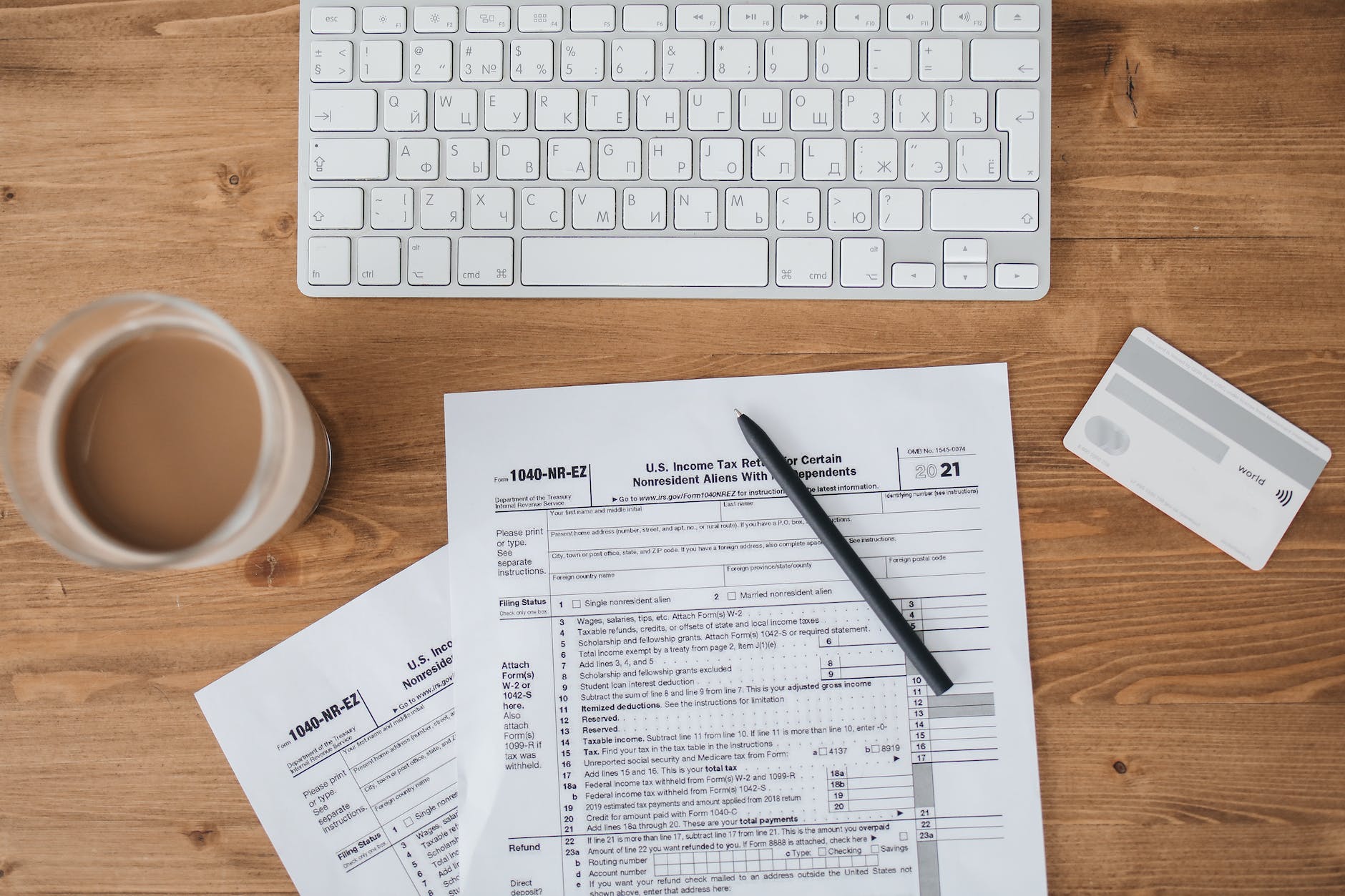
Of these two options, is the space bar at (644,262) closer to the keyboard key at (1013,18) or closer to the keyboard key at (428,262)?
the keyboard key at (428,262)

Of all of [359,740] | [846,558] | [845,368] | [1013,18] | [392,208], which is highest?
[1013,18]

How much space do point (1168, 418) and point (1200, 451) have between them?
0.03 m

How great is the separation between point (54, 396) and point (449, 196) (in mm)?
249

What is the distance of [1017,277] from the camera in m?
0.54

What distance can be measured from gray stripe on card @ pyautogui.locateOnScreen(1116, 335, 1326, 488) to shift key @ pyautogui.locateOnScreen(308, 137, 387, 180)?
48 cm

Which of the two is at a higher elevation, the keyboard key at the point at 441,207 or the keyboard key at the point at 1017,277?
the keyboard key at the point at 441,207

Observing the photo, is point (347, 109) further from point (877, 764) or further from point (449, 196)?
point (877, 764)

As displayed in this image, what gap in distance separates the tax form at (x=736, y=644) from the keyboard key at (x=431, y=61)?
201 mm

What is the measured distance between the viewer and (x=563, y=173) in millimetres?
543

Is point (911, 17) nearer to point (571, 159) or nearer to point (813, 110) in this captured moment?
point (813, 110)

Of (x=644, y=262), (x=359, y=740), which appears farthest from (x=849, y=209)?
(x=359, y=740)

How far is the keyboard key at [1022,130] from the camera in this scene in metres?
0.54

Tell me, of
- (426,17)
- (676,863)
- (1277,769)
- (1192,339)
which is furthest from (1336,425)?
(426,17)

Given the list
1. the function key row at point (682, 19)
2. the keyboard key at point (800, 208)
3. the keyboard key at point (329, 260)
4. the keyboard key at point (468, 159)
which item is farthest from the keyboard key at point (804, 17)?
the keyboard key at point (329, 260)
